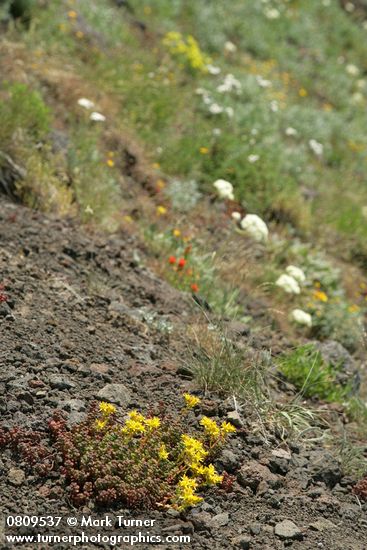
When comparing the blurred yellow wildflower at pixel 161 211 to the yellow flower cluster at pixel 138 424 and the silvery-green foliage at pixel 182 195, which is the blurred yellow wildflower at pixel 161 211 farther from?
the yellow flower cluster at pixel 138 424

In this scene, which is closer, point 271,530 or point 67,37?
point 271,530

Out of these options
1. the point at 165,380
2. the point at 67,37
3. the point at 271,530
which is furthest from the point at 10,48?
the point at 271,530

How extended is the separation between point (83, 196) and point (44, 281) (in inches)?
62.8

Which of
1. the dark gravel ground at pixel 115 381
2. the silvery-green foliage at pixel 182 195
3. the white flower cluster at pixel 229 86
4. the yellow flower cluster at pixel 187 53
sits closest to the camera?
the dark gravel ground at pixel 115 381

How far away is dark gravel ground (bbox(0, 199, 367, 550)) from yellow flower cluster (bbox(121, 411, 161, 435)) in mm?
311

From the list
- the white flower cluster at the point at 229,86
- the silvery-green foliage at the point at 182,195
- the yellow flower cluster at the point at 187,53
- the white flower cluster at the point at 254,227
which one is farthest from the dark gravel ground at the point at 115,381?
the yellow flower cluster at the point at 187,53

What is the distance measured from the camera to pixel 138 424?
144 inches

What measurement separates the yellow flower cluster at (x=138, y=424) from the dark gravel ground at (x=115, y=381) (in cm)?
31

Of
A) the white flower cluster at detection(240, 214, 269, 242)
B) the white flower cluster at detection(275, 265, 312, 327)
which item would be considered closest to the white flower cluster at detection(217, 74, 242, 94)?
the white flower cluster at detection(240, 214, 269, 242)

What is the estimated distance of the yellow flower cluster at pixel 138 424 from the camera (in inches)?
144

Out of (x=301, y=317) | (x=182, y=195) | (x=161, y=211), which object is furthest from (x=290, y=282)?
(x=182, y=195)

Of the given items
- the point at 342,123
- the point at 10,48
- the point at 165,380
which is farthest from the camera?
the point at 342,123

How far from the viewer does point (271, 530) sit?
365 cm

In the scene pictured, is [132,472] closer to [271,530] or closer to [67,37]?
[271,530]
